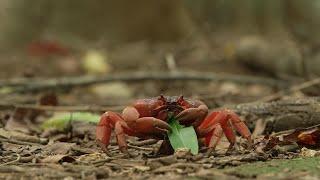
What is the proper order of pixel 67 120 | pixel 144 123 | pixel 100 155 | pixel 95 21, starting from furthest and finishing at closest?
pixel 95 21 < pixel 67 120 < pixel 100 155 < pixel 144 123

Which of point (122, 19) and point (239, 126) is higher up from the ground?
point (122, 19)

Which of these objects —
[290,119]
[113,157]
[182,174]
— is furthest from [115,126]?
[290,119]

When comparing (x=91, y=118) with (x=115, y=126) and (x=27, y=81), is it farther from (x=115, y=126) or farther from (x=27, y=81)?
(x=27, y=81)

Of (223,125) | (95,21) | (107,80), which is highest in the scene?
(95,21)

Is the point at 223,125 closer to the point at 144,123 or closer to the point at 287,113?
the point at 144,123

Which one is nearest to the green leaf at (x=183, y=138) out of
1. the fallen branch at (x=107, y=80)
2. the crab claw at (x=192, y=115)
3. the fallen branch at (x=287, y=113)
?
the crab claw at (x=192, y=115)

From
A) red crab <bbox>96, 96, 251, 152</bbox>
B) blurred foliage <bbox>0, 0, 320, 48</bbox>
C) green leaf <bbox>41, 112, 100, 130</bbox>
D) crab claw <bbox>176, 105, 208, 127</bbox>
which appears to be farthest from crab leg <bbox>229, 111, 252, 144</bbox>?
blurred foliage <bbox>0, 0, 320, 48</bbox>

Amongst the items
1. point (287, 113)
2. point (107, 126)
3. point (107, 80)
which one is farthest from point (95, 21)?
point (107, 126)

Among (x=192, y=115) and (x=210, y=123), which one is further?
(x=210, y=123)
